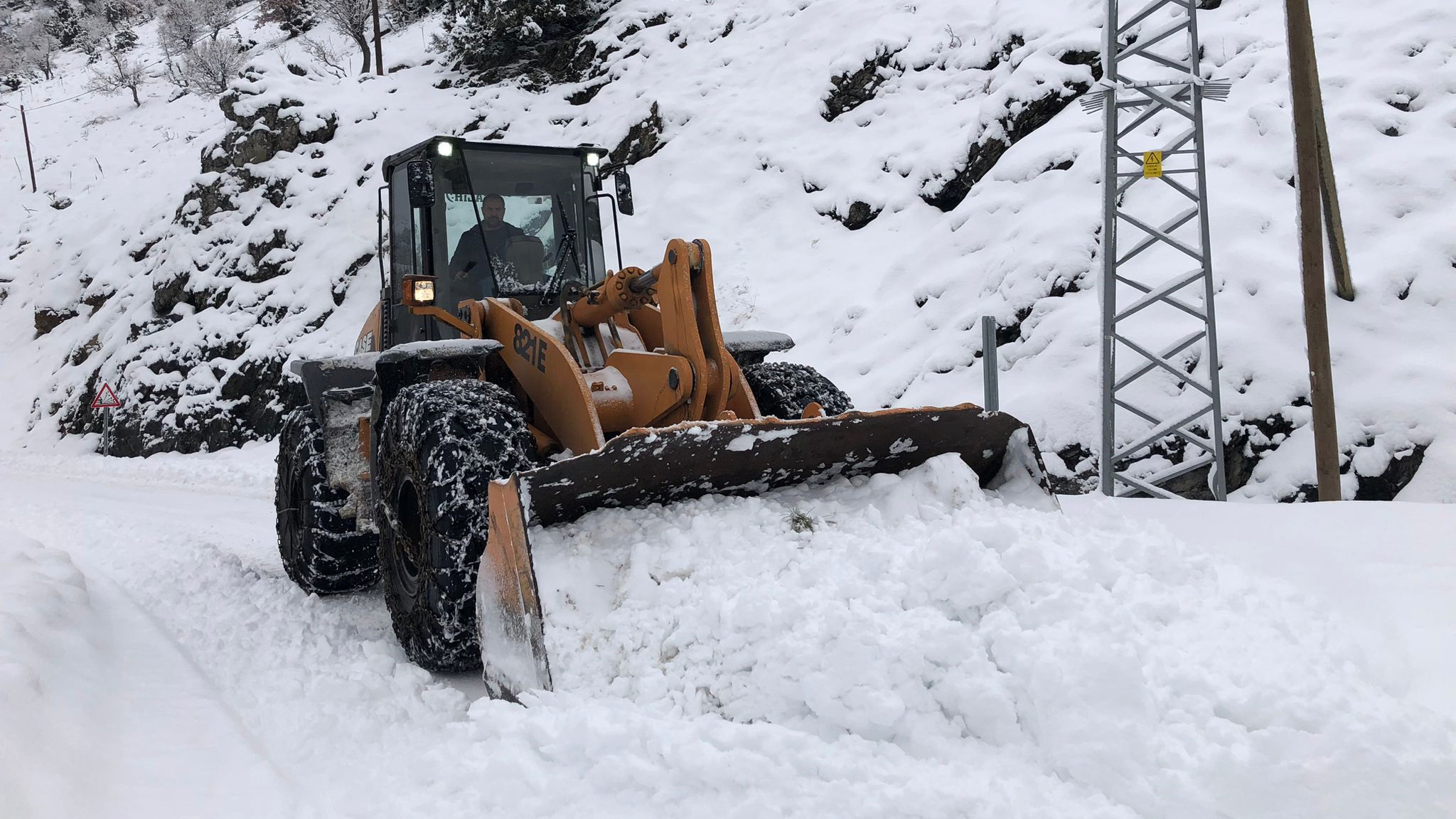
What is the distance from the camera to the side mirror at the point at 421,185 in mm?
4328

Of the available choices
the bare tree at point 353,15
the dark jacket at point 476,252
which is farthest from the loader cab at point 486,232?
the bare tree at point 353,15

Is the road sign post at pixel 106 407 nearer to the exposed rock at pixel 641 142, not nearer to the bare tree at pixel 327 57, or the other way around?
the exposed rock at pixel 641 142

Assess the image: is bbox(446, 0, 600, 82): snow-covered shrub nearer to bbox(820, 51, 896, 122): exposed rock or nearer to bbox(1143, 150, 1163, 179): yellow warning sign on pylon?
bbox(820, 51, 896, 122): exposed rock

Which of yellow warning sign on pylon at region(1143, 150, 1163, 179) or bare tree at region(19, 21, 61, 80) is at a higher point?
bare tree at region(19, 21, 61, 80)

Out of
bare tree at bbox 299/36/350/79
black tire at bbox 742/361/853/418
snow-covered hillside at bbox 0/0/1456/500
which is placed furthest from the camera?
bare tree at bbox 299/36/350/79

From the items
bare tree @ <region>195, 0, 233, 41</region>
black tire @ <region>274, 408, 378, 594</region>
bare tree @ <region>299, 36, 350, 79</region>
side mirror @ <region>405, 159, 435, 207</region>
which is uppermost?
bare tree @ <region>195, 0, 233, 41</region>

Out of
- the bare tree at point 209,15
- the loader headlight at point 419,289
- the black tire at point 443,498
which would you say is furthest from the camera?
the bare tree at point 209,15

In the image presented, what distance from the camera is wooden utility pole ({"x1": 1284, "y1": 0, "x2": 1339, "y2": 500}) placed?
6.53 metres

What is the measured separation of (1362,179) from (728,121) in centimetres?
835

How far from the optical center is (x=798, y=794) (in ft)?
7.08

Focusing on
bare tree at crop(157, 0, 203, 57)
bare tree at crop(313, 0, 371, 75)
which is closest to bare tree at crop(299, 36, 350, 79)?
bare tree at crop(313, 0, 371, 75)

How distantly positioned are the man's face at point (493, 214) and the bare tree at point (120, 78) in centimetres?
3090

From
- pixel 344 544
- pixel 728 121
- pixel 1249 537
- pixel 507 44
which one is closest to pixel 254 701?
pixel 344 544

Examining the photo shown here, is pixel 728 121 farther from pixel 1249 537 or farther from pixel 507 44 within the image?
pixel 1249 537
